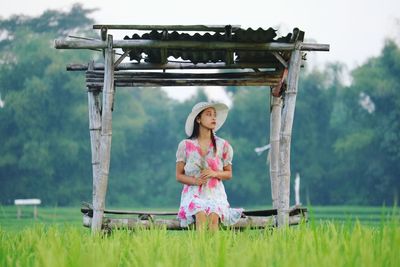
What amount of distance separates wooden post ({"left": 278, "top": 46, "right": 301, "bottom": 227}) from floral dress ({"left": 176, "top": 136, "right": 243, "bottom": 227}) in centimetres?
37

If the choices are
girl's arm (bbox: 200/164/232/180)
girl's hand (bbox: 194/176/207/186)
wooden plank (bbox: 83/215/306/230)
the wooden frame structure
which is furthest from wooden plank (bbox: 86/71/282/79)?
wooden plank (bbox: 83/215/306/230)

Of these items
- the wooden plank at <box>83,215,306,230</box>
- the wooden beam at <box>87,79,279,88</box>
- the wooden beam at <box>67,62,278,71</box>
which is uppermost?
the wooden beam at <box>67,62,278,71</box>

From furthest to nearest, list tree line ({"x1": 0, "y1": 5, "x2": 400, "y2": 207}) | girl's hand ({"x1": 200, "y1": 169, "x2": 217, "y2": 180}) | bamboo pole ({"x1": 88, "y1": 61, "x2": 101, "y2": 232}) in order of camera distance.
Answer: tree line ({"x1": 0, "y1": 5, "x2": 400, "y2": 207}) → bamboo pole ({"x1": 88, "y1": 61, "x2": 101, "y2": 232}) → girl's hand ({"x1": 200, "y1": 169, "x2": 217, "y2": 180})

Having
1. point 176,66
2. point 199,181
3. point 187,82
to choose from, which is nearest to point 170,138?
point 187,82

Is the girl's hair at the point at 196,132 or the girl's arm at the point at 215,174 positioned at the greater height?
the girl's hair at the point at 196,132

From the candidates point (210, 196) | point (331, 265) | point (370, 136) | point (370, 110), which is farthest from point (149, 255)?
point (370, 110)

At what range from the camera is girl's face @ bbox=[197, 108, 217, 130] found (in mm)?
7297

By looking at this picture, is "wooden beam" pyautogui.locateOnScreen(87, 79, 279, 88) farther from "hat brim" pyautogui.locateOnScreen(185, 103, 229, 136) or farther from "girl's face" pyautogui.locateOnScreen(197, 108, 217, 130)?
"girl's face" pyautogui.locateOnScreen(197, 108, 217, 130)

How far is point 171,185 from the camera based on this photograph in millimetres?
48656

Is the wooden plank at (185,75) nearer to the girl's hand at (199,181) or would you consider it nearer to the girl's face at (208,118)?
the girl's face at (208,118)

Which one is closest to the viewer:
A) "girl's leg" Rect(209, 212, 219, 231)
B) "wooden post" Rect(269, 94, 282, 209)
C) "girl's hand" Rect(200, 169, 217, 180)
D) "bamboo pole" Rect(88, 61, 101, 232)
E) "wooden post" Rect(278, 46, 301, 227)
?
"girl's leg" Rect(209, 212, 219, 231)

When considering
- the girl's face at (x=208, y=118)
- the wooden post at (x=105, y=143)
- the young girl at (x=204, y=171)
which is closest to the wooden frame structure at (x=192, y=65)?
the wooden post at (x=105, y=143)

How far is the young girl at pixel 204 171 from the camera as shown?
23.2 feet

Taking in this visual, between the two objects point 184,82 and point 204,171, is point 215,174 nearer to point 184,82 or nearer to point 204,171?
point 204,171
